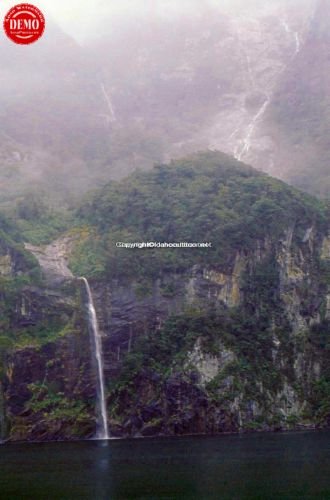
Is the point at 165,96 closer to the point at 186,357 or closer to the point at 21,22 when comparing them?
the point at 186,357

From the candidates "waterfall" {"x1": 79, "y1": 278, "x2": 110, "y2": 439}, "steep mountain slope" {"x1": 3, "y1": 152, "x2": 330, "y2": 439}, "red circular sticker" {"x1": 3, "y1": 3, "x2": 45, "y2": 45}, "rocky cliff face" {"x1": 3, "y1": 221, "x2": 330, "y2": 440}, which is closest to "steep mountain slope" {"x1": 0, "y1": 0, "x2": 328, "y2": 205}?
"steep mountain slope" {"x1": 3, "y1": 152, "x2": 330, "y2": 439}

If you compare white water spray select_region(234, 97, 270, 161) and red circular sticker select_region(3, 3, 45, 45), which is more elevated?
white water spray select_region(234, 97, 270, 161)

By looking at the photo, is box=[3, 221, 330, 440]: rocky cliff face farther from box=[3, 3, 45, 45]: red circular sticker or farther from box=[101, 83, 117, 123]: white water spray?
box=[101, 83, 117, 123]: white water spray

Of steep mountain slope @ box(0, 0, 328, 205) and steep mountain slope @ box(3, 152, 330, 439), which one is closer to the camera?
steep mountain slope @ box(3, 152, 330, 439)

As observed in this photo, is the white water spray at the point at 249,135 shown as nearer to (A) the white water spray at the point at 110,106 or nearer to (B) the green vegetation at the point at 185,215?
(A) the white water spray at the point at 110,106

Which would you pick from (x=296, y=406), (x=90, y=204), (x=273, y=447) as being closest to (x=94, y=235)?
(x=90, y=204)

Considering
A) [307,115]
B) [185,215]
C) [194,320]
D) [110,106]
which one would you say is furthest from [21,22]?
[110,106]
